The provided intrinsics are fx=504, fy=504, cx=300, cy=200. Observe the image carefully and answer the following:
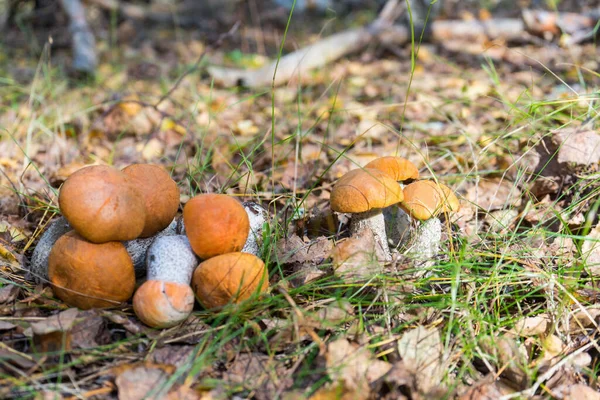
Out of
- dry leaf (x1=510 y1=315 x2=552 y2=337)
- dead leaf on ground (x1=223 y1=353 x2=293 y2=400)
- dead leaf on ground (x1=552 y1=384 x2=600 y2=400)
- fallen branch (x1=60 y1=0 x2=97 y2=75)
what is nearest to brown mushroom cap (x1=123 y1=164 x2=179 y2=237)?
dead leaf on ground (x1=223 y1=353 x2=293 y2=400)

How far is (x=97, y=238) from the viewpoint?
1.70 metres

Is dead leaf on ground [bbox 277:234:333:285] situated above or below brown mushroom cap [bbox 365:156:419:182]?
below

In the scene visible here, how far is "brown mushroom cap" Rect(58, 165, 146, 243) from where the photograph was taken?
5.48 feet

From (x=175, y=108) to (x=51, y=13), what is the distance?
3.02 m

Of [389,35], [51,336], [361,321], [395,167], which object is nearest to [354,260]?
[361,321]

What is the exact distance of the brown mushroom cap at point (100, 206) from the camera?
1.67 m

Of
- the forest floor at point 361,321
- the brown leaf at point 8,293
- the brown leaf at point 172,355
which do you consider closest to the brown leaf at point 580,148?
the forest floor at point 361,321

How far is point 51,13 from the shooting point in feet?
20.1

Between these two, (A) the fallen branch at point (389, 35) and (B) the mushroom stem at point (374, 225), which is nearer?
(B) the mushroom stem at point (374, 225)

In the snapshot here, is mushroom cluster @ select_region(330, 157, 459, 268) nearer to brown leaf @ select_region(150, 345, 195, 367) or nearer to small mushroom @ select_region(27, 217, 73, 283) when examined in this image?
brown leaf @ select_region(150, 345, 195, 367)

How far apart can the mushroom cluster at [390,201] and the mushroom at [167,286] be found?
60cm

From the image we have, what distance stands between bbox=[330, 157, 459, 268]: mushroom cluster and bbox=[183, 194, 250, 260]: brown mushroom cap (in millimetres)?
398

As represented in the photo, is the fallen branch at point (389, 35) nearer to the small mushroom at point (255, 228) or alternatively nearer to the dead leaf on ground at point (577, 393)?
the small mushroom at point (255, 228)

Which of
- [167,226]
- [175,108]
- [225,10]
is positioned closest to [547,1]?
[225,10]
